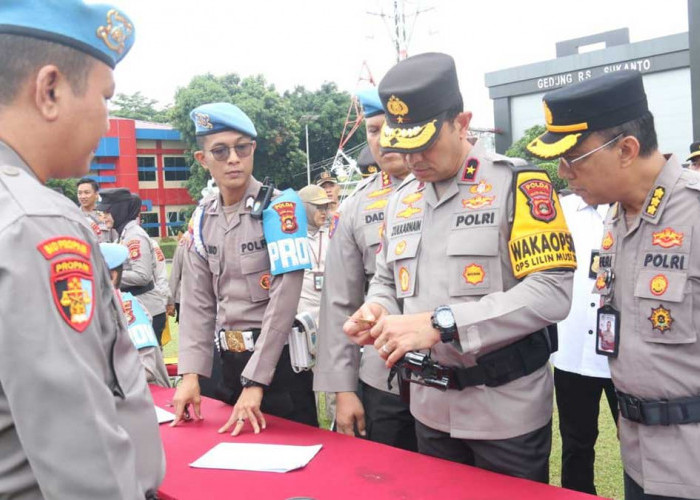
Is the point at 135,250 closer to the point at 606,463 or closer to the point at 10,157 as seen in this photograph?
the point at 606,463

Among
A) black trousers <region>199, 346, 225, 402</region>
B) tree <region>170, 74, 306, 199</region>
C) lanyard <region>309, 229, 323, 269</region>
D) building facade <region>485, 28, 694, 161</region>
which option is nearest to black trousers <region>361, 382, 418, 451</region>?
black trousers <region>199, 346, 225, 402</region>

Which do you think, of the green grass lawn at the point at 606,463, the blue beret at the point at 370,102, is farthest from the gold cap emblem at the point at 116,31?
the green grass lawn at the point at 606,463

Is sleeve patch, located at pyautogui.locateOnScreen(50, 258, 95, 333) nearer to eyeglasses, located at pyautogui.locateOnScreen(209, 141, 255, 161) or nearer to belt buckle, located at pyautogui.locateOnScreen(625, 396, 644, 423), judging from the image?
belt buckle, located at pyautogui.locateOnScreen(625, 396, 644, 423)

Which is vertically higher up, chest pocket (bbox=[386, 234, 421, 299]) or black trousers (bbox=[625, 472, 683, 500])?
chest pocket (bbox=[386, 234, 421, 299])

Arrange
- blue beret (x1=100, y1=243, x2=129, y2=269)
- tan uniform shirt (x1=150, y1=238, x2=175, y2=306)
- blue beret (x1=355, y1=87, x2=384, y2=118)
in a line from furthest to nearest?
1. tan uniform shirt (x1=150, y1=238, x2=175, y2=306)
2. blue beret (x1=100, y1=243, x2=129, y2=269)
3. blue beret (x1=355, y1=87, x2=384, y2=118)

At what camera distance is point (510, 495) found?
1.55m

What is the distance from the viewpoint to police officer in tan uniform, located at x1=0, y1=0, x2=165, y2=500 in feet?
2.92

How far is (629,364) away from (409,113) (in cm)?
100

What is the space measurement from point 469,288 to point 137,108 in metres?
58.2

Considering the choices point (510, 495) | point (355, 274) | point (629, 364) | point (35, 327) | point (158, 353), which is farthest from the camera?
point (158, 353)

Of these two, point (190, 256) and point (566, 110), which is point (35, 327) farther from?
point (190, 256)

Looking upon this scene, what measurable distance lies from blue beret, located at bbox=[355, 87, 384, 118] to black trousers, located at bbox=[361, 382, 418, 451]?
1199 mm

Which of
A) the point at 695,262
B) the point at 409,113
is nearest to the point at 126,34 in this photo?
the point at 409,113

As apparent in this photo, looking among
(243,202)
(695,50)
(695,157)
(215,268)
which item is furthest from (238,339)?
(695,50)
